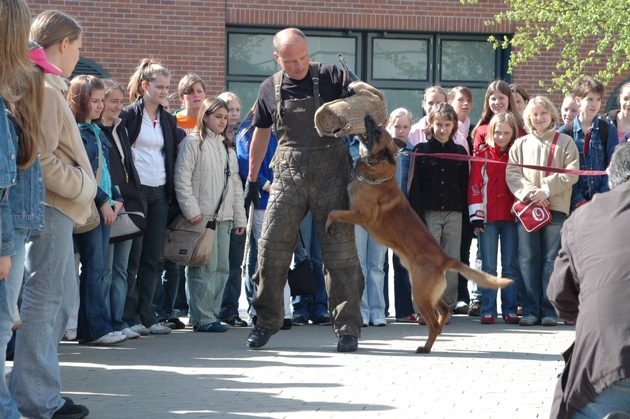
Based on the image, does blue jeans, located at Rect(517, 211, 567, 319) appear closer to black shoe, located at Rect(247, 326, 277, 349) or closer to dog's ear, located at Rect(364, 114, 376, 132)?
dog's ear, located at Rect(364, 114, 376, 132)

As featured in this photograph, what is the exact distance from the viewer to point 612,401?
3.81 meters

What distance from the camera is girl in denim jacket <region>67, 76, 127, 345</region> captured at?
25.4 ft

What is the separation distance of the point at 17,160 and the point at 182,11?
1290 cm

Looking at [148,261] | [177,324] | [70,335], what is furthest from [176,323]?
[70,335]

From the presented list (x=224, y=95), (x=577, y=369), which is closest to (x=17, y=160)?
(x=577, y=369)

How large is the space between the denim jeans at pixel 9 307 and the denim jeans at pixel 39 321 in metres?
0.44

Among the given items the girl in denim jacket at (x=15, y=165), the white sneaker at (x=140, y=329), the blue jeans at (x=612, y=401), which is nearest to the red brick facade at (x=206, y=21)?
the white sneaker at (x=140, y=329)

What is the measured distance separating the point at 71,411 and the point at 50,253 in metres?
0.86

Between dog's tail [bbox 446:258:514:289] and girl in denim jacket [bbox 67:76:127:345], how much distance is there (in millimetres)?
2608

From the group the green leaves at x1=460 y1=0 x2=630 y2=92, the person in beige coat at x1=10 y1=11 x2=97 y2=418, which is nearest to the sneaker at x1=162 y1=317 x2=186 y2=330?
the person in beige coat at x1=10 y1=11 x2=97 y2=418

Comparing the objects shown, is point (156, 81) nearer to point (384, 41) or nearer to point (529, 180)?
point (529, 180)

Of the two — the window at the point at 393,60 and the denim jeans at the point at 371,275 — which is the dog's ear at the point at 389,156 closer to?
the denim jeans at the point at 371,275

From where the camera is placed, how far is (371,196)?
785cm

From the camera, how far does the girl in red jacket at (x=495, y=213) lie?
1002 cm
